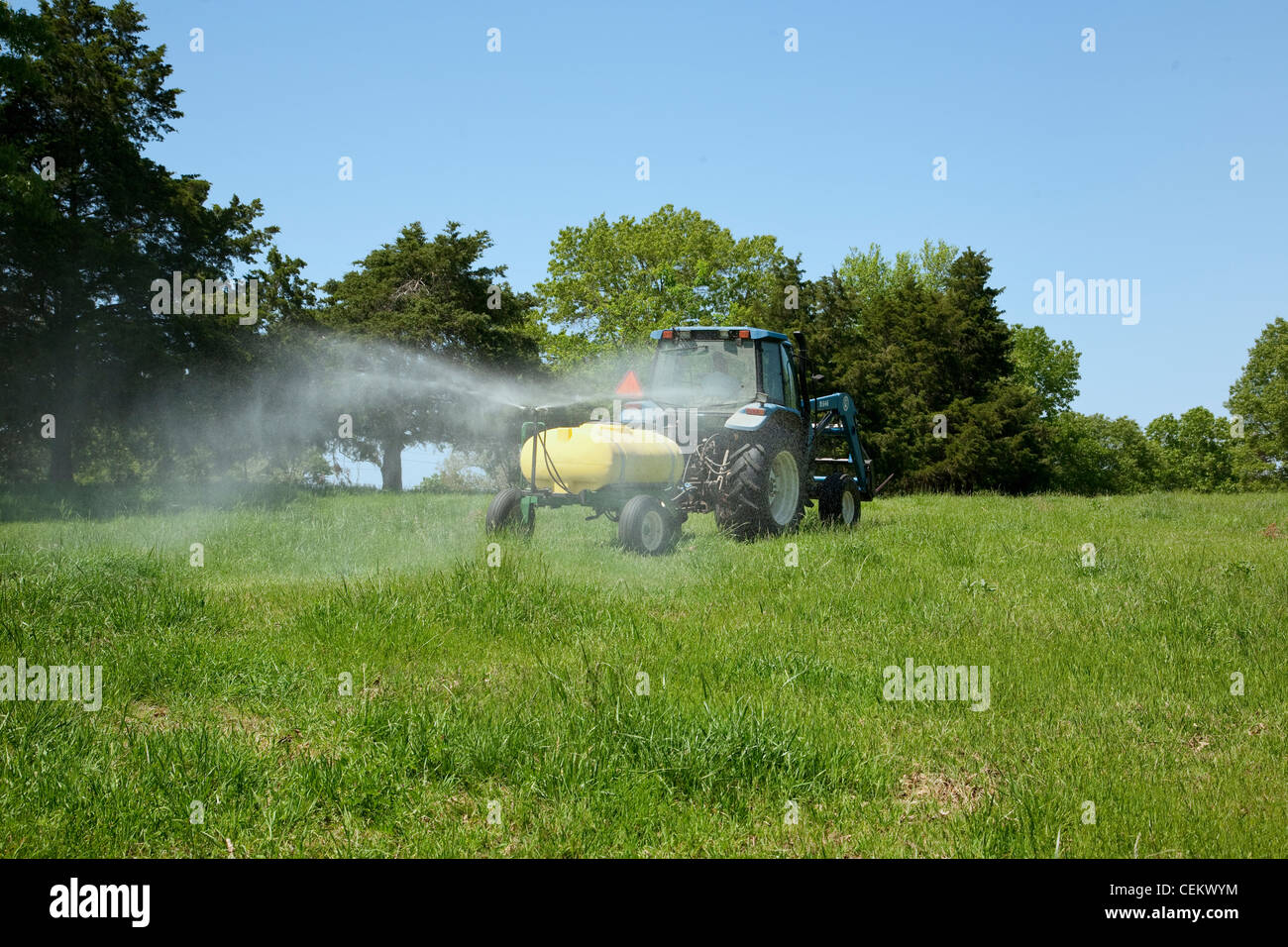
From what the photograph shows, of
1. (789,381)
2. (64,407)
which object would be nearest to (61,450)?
(64,407)

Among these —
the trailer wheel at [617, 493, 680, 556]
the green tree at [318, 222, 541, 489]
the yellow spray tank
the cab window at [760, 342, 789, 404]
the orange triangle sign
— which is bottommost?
the trailer wheel at [617, 493, 680, 556]

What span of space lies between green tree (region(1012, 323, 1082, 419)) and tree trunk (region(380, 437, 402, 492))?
4566cm

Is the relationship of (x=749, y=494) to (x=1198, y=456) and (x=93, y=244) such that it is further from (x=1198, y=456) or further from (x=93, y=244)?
(x=1198, y=456)

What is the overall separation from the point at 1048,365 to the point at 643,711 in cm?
6673

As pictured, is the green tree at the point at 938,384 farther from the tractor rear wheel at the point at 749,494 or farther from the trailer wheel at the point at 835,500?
the tractor rear wheel at the point at 749,494

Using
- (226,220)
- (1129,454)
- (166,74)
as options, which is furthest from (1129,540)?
(1129,454)

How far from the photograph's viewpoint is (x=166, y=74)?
91.0 feet

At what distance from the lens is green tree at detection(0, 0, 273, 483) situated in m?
23.0

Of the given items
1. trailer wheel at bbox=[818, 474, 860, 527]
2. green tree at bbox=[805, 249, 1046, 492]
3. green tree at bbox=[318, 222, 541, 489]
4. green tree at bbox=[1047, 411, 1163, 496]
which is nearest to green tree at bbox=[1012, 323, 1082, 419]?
green tree at bbox=[1047, 411, 1163, 496]

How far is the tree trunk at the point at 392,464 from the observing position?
37.9 metres

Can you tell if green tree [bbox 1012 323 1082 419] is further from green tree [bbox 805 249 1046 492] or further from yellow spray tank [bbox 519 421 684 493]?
yellow spray tank [bbox 519 421 684 493]

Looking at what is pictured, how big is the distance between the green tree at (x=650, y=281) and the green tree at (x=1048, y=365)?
26427 mm
